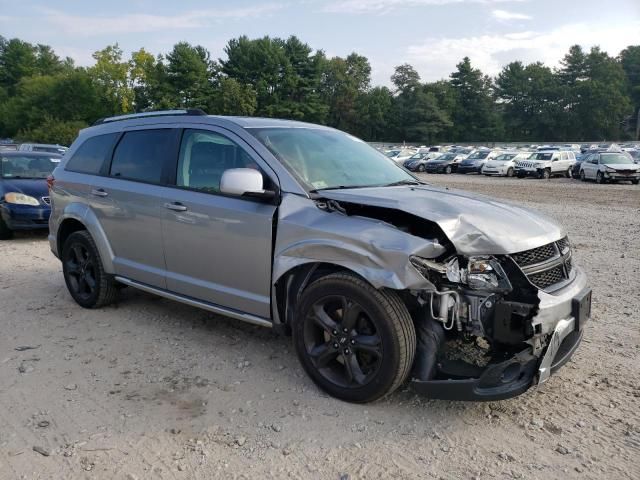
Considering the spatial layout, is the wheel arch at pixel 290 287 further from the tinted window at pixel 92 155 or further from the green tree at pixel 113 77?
the green tree at pixel 113 77

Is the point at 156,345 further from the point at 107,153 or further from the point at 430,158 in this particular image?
the point at 430,158

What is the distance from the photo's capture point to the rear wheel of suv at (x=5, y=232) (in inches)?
372

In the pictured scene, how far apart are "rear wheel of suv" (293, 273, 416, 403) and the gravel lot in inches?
7.0

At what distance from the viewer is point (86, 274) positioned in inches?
216

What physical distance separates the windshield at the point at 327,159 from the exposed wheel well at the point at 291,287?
1.88 feet

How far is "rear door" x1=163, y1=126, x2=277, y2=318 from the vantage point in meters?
3.84

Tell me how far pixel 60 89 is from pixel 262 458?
80726mm

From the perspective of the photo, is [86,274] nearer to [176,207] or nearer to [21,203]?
[176,207]

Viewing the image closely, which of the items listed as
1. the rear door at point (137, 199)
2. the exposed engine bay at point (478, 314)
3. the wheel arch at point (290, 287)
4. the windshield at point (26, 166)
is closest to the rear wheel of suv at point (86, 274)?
the rear door at point (137, 199)

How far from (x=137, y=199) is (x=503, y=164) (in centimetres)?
3191

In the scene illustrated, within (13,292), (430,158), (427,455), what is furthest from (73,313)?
(430,158)

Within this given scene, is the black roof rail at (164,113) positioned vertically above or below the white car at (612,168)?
above

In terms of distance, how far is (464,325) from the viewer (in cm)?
319

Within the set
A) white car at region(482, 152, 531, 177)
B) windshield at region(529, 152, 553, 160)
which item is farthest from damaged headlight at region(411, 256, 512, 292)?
white car at region(482, 152, 531, 177)
